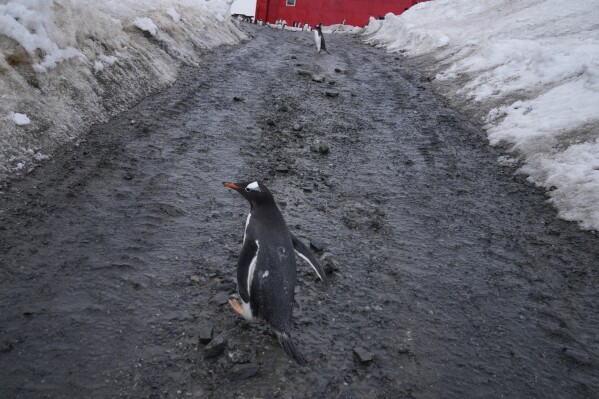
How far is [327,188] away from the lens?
222 inches

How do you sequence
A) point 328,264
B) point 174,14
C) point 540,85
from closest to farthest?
point 328,264, point 540,85, point 174,14

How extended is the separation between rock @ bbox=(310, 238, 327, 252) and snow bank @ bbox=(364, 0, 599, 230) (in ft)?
10.4

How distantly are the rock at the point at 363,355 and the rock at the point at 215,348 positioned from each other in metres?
0.99

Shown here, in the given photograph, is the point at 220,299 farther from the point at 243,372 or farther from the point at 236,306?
the point at 243,372

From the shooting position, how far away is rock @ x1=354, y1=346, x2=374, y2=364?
302 cm

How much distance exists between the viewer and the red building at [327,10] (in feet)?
112

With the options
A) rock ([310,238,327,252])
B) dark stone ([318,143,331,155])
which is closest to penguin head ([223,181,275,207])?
rock ([310,238,327,252])

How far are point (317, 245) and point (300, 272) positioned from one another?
17.3 inches

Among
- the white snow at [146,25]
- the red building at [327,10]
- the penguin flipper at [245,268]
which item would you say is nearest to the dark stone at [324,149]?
the penguin flipper at [245,268]

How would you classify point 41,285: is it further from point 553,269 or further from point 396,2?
point 396,2

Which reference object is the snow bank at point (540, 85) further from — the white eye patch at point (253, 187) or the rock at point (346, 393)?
the white eye patch at point (253, 187)

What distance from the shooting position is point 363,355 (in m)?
3.05

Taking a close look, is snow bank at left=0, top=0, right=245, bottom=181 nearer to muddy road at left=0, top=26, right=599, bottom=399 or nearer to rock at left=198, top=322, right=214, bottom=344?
muddy road at left=0, top=26, right=599, bottom=399

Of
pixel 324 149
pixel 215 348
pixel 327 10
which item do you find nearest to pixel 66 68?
pixel 324 149
